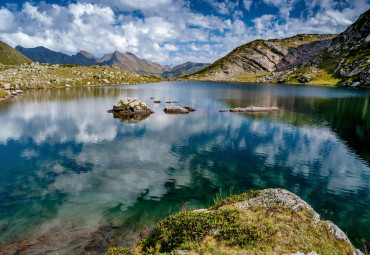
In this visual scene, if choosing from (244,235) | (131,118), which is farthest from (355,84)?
(244,235)

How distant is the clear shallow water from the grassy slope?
18.4 feet

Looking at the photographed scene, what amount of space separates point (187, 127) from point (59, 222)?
38.6 meters

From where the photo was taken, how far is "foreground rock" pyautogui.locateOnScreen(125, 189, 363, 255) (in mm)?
11047

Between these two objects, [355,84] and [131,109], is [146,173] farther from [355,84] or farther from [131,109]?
[355,84]

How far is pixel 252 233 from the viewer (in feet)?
38.5

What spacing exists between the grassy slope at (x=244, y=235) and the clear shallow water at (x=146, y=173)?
560cm

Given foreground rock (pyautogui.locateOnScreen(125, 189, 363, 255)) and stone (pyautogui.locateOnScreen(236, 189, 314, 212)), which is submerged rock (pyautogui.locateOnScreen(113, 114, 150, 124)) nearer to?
stone (pyautogui.locateOnScreen(236, 189, 314, 212))

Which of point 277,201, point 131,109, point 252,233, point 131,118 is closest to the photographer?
point 252,233

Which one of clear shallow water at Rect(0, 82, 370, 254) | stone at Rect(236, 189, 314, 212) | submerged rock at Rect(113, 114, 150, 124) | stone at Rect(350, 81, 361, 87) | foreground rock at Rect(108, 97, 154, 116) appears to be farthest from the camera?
stone at Rect(350, 81, 361, 87)

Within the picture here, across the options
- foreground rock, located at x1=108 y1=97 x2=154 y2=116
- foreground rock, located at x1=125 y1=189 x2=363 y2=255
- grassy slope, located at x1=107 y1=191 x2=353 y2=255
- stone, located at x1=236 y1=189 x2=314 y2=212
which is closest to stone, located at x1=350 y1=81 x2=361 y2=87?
foreground rock, located at x1=108 y1=97 x2=154 y2=116

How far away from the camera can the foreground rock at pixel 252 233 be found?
11047 millimetres

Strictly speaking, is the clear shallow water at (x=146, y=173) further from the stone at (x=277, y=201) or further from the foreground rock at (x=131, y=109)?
the foreground rock at (x=131, y=109)

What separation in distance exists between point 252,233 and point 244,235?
21.5 inches

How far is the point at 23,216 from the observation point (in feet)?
63.2
